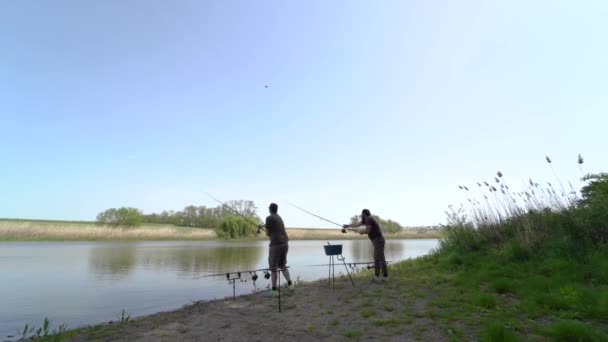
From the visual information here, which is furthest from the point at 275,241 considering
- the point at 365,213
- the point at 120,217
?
the point at 120,217

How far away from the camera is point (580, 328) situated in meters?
3.80

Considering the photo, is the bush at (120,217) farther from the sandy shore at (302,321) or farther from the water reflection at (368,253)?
the sandy shore at (302,321)

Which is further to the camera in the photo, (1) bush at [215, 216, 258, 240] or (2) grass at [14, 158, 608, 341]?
(1) bush at [215, 216, 258, 240]

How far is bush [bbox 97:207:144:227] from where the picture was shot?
186ft

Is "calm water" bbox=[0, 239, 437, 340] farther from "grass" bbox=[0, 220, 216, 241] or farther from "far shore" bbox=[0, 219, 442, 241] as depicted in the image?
"grass" bbox=[0, 220, 216, 241]

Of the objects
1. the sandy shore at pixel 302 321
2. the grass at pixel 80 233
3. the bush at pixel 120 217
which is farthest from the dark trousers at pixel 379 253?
the bush at pixel 120 217

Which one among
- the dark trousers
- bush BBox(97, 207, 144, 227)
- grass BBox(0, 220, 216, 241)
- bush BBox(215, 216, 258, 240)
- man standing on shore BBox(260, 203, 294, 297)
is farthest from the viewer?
bush BBox(97, 207, 144, 227)

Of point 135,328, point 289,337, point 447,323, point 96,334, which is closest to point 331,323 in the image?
point 289,337

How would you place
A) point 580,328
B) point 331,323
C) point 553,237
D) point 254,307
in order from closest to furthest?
point 580,328, point 331,323, point 254,307, point 553,237

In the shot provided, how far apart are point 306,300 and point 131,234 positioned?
4605 cm

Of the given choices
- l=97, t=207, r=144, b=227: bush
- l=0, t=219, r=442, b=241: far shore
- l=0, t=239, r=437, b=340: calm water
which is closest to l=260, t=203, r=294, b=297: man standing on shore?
l=0, t=239, r=437, b=340: calm water

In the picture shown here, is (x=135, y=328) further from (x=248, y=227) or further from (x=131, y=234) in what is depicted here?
(x=248, y=227)

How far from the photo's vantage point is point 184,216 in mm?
78562

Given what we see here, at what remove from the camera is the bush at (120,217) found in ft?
186
